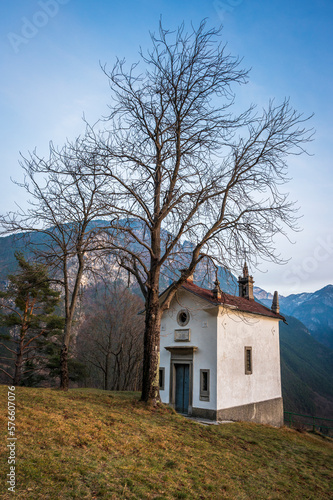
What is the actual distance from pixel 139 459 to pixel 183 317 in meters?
13.0

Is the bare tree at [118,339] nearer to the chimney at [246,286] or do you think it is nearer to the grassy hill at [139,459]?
the chimney at [246,286]

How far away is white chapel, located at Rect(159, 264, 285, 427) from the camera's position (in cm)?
1708

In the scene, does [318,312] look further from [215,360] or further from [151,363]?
[151,363]

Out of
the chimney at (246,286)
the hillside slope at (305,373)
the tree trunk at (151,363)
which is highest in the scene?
the chimney at (246,286)

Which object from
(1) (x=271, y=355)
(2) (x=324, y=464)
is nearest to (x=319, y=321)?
(1) (x=271, y=355)

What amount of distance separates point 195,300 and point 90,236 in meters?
10.0

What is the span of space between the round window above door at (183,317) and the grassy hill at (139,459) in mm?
8308

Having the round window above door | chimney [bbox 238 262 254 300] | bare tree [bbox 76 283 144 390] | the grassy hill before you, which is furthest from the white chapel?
bare tree [bbox 76 283 144 390]

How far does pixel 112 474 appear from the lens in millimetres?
5254

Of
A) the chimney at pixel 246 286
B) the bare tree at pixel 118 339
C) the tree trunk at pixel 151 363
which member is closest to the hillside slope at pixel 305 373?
the bare tree at pixel 118 339

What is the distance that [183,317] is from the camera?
755 inches

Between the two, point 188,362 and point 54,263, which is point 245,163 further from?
point 188,362

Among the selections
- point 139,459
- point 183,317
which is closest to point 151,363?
point 139,459

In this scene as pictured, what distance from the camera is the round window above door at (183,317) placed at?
18.9 m
